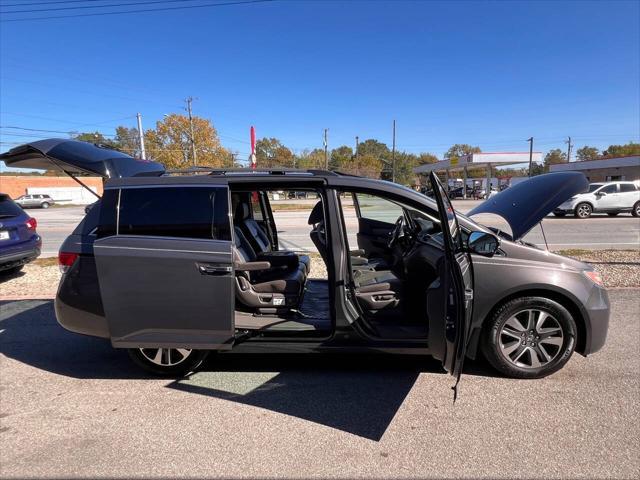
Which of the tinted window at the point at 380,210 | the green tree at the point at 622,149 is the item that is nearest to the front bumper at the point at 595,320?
the tinted window at the point at 380,210

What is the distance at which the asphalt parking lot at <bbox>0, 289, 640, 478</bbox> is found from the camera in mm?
2361

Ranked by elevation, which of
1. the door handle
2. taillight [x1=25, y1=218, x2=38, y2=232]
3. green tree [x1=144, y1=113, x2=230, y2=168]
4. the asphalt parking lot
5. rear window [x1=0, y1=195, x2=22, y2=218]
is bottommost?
the asphalt parking lot

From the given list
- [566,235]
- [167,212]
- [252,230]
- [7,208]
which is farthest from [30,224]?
[566,235]

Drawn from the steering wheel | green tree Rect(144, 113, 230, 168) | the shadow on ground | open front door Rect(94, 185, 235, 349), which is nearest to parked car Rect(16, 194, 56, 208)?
green tree Rect(144, 113, 230, 168)

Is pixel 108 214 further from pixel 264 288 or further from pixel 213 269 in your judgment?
pixel 264 288

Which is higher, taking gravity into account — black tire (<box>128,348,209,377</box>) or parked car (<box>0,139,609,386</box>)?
parked car (<box>0,139,609,386</box>)

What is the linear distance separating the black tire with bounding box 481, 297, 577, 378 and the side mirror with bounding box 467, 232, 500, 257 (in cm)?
49

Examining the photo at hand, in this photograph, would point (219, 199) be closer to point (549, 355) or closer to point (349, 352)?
point (349, 352)

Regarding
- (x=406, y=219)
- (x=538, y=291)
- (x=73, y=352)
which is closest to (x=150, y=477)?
(x=73, y=352)

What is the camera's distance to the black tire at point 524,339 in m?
3.18

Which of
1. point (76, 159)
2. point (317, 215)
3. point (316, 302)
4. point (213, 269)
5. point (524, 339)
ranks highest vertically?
point (76, 159)

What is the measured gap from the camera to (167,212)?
3293mm

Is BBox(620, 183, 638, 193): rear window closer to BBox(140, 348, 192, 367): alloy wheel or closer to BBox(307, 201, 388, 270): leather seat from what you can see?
BBox(307, 201, 388, 270): leather seat

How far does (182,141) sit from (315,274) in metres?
54.1
